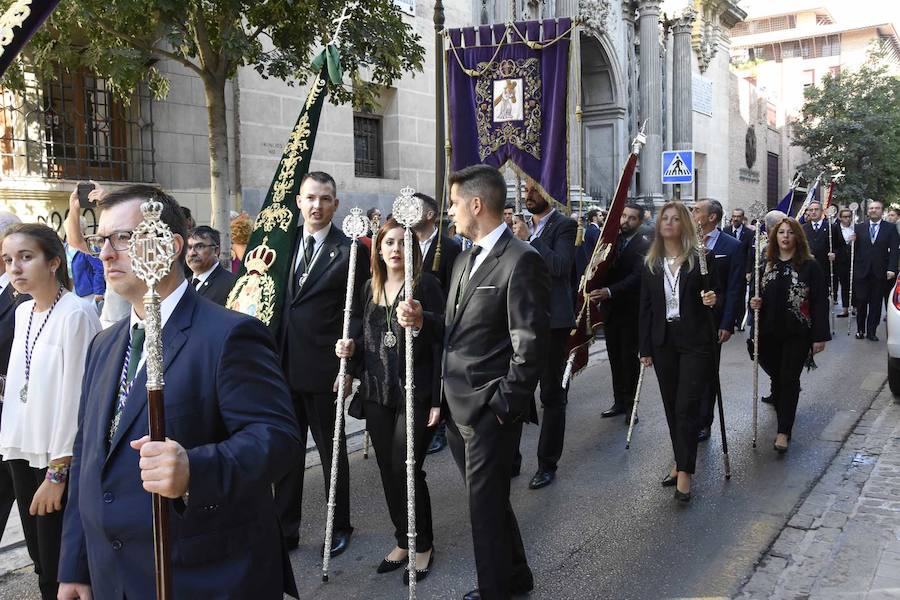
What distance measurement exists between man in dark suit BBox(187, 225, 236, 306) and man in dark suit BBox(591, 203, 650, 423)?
3.67 meters

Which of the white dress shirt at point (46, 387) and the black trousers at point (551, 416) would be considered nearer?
the white dress shirt at point (46, 387)

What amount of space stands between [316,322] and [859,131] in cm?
3700

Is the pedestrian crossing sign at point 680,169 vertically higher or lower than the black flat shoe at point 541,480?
higher

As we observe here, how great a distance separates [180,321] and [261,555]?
735 millimetres

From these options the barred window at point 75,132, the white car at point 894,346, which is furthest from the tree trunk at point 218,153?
the white car at point 894,346

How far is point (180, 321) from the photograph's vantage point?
2.35 meters

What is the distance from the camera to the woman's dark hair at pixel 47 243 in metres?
3.85

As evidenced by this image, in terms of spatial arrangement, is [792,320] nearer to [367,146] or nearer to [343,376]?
[343,376]

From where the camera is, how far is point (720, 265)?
7711 mm

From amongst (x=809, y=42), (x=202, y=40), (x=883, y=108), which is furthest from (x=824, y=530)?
(x=809, y=42)

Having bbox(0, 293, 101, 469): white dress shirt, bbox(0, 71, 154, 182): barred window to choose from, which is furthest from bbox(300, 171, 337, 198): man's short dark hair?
bbox(0, 71, 154, 182): barred window

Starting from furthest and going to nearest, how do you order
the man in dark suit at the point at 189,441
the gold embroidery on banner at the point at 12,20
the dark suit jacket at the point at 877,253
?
the dark suit jacket at the point at 877,253
the man in dark suit at the point at 189,441
the gold embroidery on banner at the point at 12,20

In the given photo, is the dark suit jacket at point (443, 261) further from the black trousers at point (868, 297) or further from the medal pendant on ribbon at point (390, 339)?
the black trousers at point (868, 297)

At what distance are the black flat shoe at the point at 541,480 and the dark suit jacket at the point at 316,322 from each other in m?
1.92
